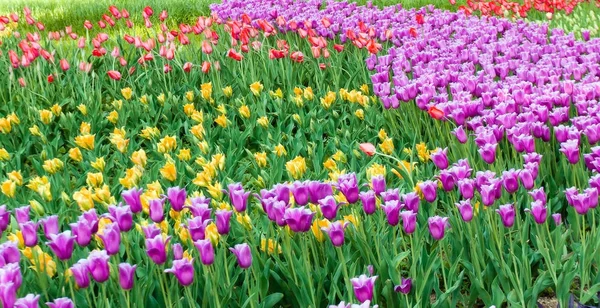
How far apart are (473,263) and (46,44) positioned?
203 inches

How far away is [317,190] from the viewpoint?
2578 mm

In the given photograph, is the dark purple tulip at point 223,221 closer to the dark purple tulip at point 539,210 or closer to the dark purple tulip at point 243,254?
the dark purple tulip at point 243,254

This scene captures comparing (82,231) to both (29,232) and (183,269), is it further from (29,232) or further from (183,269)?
(183,269)

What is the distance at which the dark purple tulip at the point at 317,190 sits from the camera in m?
2.56

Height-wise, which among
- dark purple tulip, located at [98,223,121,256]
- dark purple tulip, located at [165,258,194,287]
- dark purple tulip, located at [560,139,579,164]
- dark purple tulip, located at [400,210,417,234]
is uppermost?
dark purple tulip, located at [98,223,121,256]

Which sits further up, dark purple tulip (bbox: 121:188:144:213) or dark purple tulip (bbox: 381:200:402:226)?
dark purple tulip (bbox: 121:188:144:213)

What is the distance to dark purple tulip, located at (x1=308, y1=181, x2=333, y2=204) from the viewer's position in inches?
101

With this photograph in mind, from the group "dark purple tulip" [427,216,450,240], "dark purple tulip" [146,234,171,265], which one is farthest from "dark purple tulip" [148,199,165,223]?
"dark purple tulip" [427,216,450,240]

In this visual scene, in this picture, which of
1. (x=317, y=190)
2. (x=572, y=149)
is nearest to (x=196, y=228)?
(x=317, y=190)

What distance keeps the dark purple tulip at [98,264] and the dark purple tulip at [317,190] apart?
739mm

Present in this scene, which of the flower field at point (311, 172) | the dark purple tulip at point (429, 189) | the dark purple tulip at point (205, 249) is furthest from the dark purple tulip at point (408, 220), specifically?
the dark purple tulip at point (205, 249)

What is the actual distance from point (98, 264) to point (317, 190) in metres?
0.78

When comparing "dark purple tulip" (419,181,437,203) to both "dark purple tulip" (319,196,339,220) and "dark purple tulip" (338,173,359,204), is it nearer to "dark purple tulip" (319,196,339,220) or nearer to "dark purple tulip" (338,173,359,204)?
"dark purple tulip" (338,173,359,204)

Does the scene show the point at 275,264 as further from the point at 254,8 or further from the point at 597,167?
the point at 254,8
